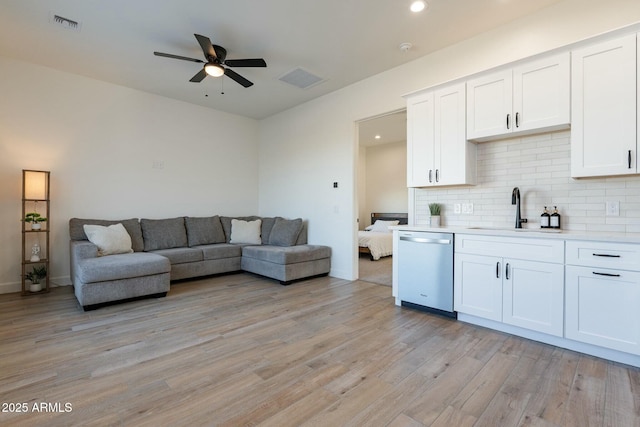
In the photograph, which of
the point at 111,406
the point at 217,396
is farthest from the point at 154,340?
the point at 217,396

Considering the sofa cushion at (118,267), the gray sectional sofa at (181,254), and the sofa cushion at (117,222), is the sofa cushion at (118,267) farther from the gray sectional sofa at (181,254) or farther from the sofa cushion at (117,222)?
the sofa cushion at (117,222)

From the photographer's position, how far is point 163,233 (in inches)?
188

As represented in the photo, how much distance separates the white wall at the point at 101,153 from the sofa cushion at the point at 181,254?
0.92 meters

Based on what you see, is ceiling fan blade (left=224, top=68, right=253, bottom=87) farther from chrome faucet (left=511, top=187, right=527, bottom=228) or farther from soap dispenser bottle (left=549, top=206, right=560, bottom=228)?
soap dispenser bottle (left=549, top=206, right=560, bottom=228)

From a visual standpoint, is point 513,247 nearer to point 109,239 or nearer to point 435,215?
point 435,215

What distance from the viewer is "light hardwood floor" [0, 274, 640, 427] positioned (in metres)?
1.60

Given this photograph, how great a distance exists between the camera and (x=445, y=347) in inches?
93.7

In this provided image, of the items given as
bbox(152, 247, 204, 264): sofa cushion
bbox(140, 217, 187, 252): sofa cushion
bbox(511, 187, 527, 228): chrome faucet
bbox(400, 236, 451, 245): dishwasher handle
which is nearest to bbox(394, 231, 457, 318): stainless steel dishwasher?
bbox(400, 236, 451, 245): dishwasher handle

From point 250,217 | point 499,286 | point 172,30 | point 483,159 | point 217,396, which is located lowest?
point 217,396

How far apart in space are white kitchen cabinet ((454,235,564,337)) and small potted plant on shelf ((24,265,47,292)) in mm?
4976

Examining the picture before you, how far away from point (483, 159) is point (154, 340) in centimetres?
356

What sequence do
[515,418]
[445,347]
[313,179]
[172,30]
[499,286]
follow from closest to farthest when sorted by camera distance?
[515,418], [445,347], [499,286], [172,30], [313,179]

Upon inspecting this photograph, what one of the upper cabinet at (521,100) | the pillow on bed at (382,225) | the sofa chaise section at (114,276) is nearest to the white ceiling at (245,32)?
the upper cabinet at (521,100)

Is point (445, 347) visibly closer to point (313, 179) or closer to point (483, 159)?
point (483, 159)
